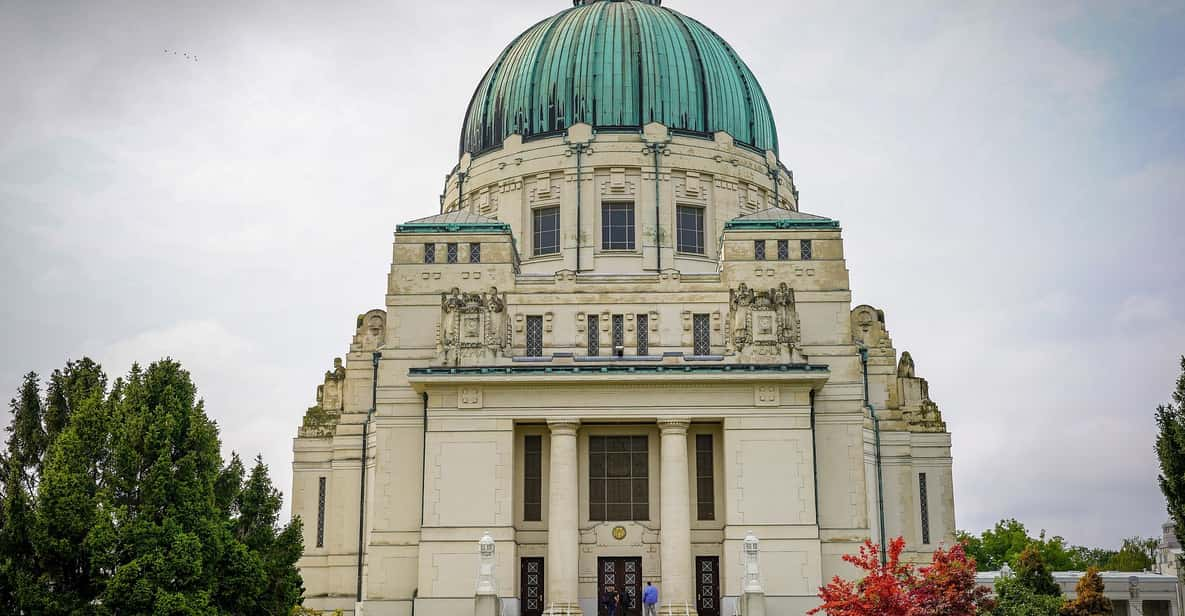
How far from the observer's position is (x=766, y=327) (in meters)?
43.8

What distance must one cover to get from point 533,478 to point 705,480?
605cm

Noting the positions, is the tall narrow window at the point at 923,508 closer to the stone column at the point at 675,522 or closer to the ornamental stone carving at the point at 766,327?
the ornamental stone carving at the point at 766,327

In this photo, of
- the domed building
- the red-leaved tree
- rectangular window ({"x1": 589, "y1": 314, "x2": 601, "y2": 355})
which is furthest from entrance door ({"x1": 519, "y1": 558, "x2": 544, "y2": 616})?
the red-leaved tree

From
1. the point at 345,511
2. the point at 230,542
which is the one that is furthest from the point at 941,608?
the point at 345,511

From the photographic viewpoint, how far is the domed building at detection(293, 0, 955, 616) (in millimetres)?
42312

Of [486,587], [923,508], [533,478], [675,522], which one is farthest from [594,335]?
[923,508]

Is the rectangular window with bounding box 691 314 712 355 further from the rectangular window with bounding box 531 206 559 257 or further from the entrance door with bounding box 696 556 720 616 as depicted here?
A: the rectangular window with bounding box 531 206 559 257

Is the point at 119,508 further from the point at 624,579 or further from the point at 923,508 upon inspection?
the point at 923,508

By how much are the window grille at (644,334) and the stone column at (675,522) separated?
3765 millimetres

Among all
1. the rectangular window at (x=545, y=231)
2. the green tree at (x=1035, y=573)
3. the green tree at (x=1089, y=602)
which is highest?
the rectangular window at (x=545, y=231)

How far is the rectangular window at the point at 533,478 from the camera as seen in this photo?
44.1 m

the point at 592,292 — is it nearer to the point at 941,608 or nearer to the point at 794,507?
the point at 794,507

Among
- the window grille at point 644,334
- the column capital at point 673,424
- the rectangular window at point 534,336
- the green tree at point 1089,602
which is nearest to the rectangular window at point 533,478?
the rectangular window at point 534,336

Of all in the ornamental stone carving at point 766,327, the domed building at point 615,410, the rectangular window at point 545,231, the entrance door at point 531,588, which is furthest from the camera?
the rectangular window at point 545,231
